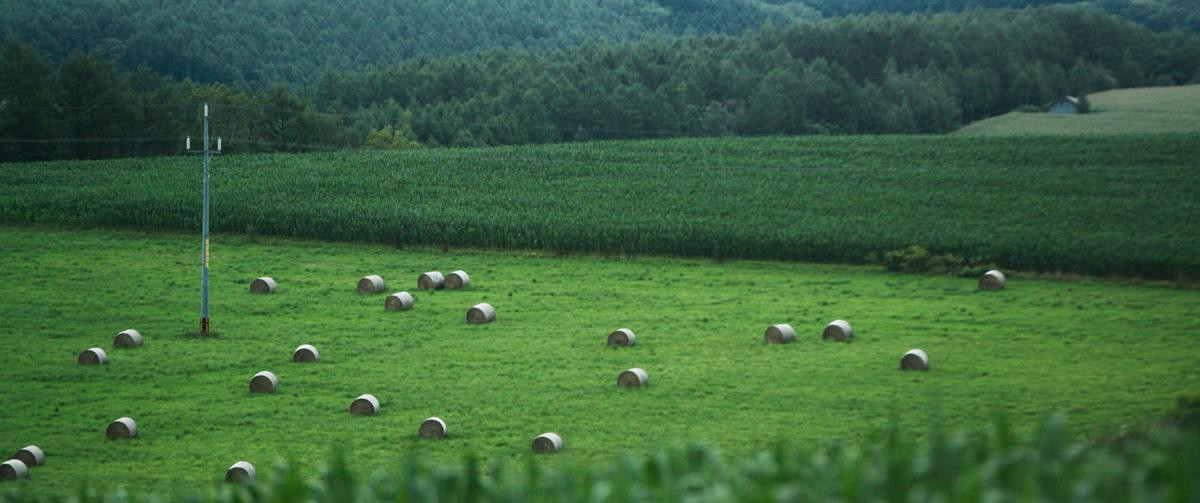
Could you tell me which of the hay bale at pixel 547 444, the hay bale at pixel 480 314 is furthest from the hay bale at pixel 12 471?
the hay bale at pixel 480 314

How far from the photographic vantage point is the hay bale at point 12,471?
2819 centimetres

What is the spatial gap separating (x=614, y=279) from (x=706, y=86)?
69.6 meters

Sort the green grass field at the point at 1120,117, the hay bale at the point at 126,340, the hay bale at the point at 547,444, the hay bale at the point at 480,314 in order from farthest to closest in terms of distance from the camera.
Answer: the green grass field at the point at 1120,117 < the hay bale at the point at 480,314 < the hay bale at the point at 126,340 < the hay bale at the point at 547,444

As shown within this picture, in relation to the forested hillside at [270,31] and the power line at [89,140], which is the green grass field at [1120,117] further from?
the forested hillside at [270,31]

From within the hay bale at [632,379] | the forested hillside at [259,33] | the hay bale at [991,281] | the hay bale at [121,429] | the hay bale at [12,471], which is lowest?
the hay bale at [12,471]

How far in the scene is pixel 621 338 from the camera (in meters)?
40.5

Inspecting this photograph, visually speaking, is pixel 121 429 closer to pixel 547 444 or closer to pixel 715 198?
pixel 547 444

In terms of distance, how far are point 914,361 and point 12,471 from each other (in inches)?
821

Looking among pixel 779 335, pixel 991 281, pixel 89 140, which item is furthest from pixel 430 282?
pixel 89 140

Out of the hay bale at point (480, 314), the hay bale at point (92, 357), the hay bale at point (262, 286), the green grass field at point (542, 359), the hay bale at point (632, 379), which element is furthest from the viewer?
the hay bale at point (262, 286)

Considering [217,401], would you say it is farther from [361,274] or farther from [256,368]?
[361,274]

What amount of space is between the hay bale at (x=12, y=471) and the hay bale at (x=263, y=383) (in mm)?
7915

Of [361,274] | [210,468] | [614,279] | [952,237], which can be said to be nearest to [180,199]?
[361,274]

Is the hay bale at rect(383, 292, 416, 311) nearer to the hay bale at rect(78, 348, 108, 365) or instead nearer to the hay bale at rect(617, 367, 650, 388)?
the hay bale at rect(78, 348, 108, 365)
